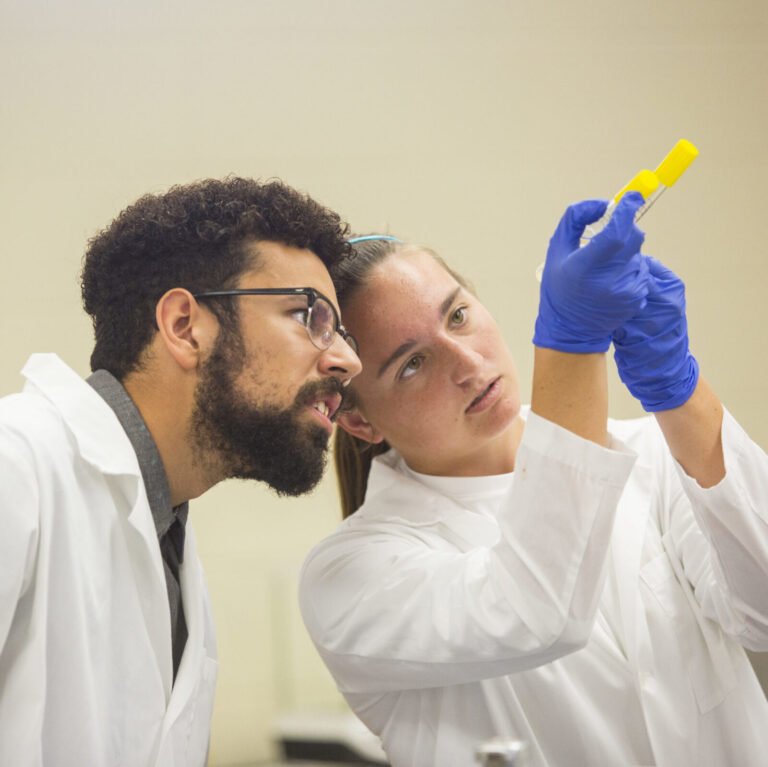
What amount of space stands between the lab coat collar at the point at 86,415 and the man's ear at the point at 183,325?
123 millimetres

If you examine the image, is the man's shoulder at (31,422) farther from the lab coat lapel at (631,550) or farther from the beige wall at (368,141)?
the beige wall at (368,141)

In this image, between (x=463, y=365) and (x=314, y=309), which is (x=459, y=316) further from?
(x=314, y=309)

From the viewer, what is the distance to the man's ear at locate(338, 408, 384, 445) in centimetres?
150

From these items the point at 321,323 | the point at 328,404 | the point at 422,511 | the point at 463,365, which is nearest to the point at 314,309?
the point at 321,323

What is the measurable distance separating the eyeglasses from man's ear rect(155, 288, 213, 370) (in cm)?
2

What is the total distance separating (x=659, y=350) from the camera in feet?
3.84

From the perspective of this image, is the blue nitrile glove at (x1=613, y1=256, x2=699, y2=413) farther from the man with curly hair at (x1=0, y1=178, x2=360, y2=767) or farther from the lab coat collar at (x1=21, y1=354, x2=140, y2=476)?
the lab coat collar at (x1=21, y1=354, x2=140, y2=476)

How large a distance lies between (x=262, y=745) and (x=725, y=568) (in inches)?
62.4

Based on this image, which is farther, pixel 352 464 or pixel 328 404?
pixel 352 464

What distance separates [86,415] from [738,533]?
0.87 meters

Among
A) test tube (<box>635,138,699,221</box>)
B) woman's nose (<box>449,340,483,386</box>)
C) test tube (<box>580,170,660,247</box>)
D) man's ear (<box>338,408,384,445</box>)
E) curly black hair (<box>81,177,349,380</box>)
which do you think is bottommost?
man's ear (<box>338,408,384,445</box>)

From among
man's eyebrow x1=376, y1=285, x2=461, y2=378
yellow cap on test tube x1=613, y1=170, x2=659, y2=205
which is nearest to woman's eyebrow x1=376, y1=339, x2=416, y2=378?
man's eyebrow x1=376, y1=285, x2=461, y2=378

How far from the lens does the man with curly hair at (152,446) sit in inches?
40.7

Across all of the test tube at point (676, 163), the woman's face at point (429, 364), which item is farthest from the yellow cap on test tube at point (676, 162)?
the woman's face at point (429, 364)
